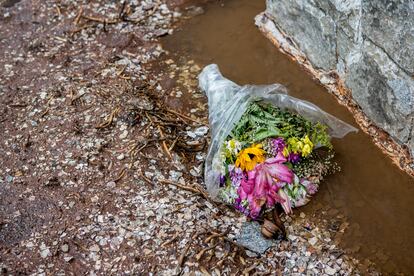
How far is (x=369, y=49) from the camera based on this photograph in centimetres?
412

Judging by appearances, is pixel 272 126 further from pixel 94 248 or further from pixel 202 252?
pixel 94 248

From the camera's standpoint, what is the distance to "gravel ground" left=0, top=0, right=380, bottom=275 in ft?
11.6

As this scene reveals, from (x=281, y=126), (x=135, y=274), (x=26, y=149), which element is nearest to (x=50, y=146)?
(x=26, y=149)

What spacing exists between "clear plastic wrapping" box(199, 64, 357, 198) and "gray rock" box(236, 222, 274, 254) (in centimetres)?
39

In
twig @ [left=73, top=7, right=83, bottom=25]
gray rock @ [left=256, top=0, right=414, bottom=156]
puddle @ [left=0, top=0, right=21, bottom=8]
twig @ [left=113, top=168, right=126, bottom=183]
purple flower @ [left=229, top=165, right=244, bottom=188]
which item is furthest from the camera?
puddle @ [left=0, top=0, right=21, bottom=8]

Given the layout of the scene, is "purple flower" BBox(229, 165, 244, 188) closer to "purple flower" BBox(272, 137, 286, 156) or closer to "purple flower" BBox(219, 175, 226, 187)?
"purple flower" BBox(219, 175, 226, 187)

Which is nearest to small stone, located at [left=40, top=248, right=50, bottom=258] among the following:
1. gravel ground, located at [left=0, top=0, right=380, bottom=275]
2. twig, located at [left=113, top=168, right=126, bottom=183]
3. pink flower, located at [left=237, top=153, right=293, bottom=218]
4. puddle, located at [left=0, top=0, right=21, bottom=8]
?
gravel ground, located at [left=0, top=0, right=380, bottom=275]

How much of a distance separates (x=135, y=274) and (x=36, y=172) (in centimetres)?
117

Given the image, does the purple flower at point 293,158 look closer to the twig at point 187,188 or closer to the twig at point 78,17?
the twig at point 187,188

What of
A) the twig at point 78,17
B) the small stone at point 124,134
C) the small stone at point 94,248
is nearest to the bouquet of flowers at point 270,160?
the small stone at point 124,134

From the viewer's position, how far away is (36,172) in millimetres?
4051

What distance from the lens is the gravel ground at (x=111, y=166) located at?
3543mm

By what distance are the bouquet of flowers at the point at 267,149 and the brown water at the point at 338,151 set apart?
158 mm

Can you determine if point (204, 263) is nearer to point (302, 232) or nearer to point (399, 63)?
point (302, 232)
